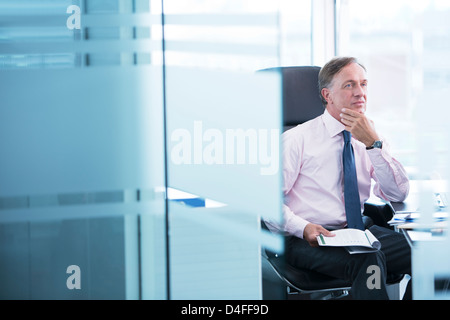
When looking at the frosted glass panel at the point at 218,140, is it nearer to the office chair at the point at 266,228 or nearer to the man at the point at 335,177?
the office chair at the point at 266,228

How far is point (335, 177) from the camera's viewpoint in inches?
73.0

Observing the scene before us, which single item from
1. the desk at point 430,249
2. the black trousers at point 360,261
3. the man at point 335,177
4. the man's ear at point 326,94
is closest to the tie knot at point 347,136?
the man at point 335,177

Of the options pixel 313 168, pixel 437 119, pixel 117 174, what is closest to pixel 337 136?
pixel 313 168

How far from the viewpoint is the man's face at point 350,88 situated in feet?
6.28

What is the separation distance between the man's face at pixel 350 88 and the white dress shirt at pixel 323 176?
8 centimetres

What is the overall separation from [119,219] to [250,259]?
0.41 meters

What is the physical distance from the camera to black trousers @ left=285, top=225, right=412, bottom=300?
159cm

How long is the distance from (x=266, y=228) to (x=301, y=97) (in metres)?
0.65

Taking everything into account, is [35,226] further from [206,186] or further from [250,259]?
[250,259]

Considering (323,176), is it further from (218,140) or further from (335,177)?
(218,140)

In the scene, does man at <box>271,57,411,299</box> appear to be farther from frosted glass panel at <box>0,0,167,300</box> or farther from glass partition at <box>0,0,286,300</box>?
frosted glass panel at <box>0,0,167,300</box>

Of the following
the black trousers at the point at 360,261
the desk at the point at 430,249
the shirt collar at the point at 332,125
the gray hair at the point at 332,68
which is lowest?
the black trousers at the point at 360,261

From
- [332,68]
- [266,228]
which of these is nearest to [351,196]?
[266,228]

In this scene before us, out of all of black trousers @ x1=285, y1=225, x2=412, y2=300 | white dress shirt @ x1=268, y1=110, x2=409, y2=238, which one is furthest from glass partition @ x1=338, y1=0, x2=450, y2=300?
white dress shirt @ x1=268, y1=110, x2=409, y2=238
